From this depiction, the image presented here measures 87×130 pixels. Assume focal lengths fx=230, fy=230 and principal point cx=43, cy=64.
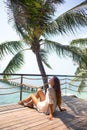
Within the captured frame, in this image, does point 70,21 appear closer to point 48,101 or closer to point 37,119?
point 48,101

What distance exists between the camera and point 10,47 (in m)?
8.78

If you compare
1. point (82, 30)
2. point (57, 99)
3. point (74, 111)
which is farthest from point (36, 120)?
point (82, 30)

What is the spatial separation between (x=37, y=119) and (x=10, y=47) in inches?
180

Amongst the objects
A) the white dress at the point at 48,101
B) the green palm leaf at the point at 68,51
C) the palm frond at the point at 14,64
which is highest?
the green palm leaf at the point at 68,51

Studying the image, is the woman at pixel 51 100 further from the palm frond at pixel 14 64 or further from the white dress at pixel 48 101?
the palm frond at pixel 14 64

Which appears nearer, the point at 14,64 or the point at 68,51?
the point at 14,64

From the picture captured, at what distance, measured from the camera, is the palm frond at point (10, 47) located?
8.56 meters

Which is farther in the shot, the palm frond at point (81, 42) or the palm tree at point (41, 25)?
the palm frond at point (81, 42)

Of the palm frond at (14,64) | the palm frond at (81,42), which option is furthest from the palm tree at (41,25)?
the palm frond at (81,42)

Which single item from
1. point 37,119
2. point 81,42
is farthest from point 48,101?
point 81,42

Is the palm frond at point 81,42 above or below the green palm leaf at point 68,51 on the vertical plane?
above

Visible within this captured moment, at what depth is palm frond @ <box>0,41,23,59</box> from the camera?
8562 millimetres

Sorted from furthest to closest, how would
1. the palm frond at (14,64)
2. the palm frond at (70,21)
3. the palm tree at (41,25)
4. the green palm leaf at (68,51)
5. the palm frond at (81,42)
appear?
the palm frond at (81,42) → the green palm leaf at (68,51) → the palm frond at (14,64) → the palm frond at (70,21) → the palm tree at (41,25)

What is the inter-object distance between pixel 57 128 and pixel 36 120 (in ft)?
2.03
